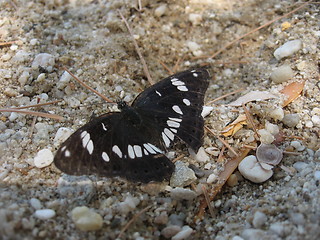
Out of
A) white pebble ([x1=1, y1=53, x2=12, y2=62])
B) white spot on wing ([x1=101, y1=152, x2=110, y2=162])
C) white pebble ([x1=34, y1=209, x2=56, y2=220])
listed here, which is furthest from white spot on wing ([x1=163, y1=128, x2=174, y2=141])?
white pebble ([x1=1, y1=53, x2=12, y2=62])

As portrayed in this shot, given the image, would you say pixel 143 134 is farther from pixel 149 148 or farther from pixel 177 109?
pixel 177 109

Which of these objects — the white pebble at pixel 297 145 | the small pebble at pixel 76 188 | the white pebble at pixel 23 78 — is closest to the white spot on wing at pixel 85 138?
the small pebble at pixel 76 188

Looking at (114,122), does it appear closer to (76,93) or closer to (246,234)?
(76,93)

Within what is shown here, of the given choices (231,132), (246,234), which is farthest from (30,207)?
(231,132)

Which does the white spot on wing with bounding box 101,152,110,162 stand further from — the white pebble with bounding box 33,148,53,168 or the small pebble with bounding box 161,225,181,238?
the small pebble with bounding box 161,225,181,238

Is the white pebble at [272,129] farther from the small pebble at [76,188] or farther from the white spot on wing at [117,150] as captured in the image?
the small pebble at [76,188]

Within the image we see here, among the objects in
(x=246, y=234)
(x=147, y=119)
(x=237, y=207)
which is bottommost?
(x=237, y=207)

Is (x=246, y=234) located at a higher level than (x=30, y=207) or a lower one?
lower

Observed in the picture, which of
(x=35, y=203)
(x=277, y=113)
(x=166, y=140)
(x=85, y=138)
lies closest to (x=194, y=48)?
(x=277, y=113)
